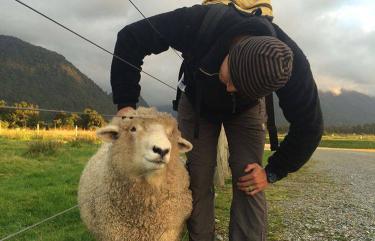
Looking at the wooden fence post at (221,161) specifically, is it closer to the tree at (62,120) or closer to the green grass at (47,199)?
the green grass at (47,199)

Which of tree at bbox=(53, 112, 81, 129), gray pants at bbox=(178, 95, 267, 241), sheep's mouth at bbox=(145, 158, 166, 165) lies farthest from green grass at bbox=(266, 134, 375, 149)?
sheep's mouth at bbox=(145, 158, 166, 165)

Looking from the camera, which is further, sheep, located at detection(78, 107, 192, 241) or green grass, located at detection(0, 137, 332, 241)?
green grass, located at detection(0, 137, 332, 241)

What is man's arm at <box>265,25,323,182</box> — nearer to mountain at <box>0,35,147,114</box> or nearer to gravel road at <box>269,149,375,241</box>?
mountain at <box>0,35,147,114</box>

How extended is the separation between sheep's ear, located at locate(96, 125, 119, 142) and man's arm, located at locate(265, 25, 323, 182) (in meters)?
1.44

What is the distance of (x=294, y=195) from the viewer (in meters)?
10.3

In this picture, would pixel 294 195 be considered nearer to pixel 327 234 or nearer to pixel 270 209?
pixel 270 209

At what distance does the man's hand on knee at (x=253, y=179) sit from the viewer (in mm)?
4164

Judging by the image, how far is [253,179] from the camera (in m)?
4.16

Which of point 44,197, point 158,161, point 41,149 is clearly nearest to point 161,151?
point 158,161

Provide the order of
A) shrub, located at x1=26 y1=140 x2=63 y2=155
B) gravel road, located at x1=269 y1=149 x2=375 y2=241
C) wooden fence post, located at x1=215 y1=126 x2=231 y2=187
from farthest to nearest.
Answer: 1. shrub, located at x1=26 y1=140 x2=63 y2=155
2. wooden fence post, located at x1=215 y1=126 x2=231 y2=187
3. gravel road, located at x1=269 y1=149 x2=375 y2=241

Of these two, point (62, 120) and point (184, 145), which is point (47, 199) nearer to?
point (184, 145)

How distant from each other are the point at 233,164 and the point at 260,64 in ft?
5.07

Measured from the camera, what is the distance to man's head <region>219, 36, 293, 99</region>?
3010mm

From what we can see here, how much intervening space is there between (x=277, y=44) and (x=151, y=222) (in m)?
2.01
